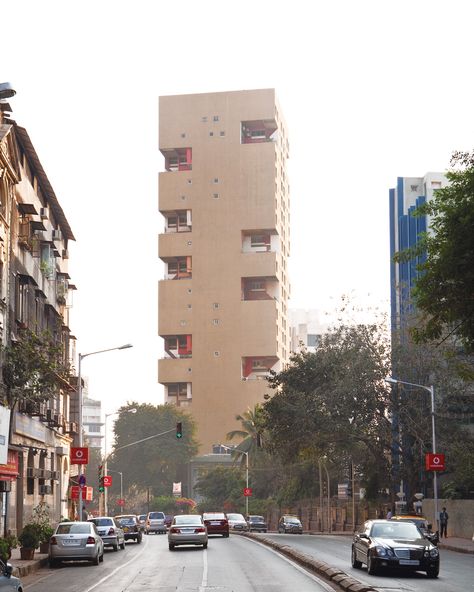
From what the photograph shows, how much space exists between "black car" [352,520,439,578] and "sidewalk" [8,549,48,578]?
955cm

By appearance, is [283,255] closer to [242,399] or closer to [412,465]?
[242,399]

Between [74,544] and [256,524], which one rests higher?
[74,544]

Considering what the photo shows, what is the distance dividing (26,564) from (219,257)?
110 metres

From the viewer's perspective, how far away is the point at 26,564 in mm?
30859

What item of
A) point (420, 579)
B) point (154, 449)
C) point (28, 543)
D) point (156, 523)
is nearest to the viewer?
point (420, 579)

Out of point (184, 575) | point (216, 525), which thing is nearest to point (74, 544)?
point (184, 575)

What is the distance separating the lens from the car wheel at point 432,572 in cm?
2662

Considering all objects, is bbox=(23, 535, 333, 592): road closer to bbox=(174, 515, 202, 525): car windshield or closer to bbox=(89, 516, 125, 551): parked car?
bbox=(174, 515, 202, 525): car windshield

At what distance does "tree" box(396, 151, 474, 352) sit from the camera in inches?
870

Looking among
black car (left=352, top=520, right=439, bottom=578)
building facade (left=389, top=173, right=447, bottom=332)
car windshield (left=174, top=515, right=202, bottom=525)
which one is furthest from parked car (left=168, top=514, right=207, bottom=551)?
building facade (left=389, top=173, right=447, bottom=332)

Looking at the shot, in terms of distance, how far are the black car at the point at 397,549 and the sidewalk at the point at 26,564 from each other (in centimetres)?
955

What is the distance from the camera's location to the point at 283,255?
150 meters

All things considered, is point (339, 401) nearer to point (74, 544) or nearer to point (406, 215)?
point (406, 215)

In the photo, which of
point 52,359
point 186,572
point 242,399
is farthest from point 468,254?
point 242,399
